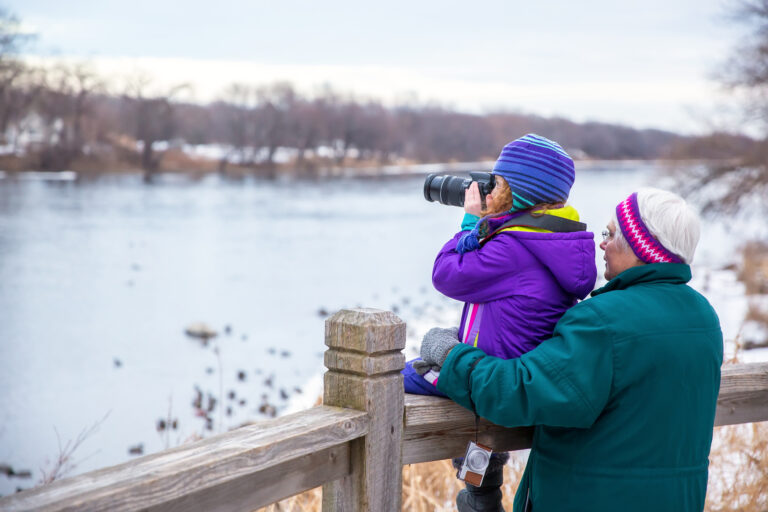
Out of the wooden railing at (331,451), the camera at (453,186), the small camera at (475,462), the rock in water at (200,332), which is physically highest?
the camera at (453,186)

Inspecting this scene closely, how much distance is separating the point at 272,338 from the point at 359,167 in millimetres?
36873

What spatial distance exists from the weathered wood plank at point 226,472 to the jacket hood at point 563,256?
0.51m

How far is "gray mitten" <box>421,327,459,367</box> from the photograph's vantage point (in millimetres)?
1705

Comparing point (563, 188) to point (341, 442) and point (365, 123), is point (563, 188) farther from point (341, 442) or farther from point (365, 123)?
point (365, 123)

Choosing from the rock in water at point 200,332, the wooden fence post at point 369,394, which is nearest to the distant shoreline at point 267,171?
the rock in water at point 200,332

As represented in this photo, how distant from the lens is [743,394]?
7.63 feet

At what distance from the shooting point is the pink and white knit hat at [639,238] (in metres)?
1.61

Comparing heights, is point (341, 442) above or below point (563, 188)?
below

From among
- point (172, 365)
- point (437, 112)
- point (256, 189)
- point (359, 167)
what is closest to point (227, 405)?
point (172, 365)

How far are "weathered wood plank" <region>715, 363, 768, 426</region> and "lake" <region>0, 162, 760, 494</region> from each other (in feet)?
8.16

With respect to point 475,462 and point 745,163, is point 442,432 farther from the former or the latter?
point 745,163

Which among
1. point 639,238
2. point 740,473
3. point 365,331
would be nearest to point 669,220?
point 639,238

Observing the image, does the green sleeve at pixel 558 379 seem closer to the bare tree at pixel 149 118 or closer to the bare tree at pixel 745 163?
the bare tree at pixel 745 163

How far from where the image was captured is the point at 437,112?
4303cm
